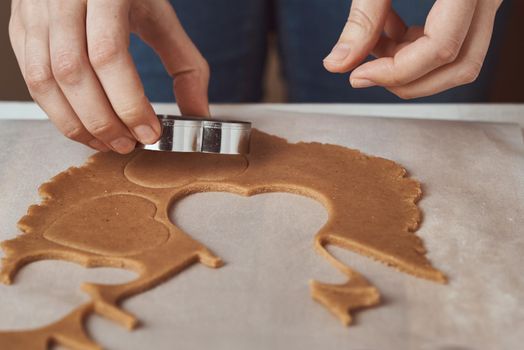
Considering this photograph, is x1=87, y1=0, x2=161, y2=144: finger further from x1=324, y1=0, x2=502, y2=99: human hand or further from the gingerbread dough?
Result: x1=324, y1=0, x2=502, y2=99: human hand

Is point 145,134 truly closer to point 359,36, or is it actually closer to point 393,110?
point 359,36

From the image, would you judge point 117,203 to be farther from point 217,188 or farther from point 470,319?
point 470,319

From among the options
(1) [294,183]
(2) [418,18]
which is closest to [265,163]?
(1) [294,183]

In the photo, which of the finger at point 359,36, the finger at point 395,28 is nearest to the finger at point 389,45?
the finger at point 395,28

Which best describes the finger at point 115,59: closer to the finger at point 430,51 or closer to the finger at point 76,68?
the finger at point 76,68

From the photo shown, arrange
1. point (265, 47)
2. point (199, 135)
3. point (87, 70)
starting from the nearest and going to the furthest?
point (87, 70), point (199, 135), point (265, 47)

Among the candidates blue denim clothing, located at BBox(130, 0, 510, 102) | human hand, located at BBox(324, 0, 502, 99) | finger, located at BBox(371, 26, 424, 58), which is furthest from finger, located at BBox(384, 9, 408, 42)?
blue denim clothing, located at BBox(130, 0, 510, 102)

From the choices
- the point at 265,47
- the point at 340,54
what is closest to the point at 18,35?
the point at 340,54
